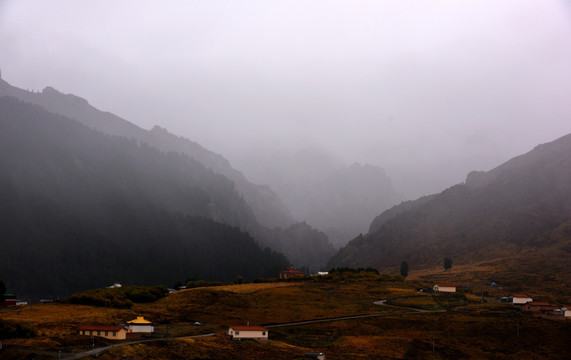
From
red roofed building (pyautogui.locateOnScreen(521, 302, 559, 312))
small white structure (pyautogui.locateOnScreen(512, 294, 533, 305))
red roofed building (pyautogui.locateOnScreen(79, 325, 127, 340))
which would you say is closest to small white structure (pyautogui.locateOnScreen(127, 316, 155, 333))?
red roofed building (pyautogui.locateOnScreen(79, 325, 127, 340))

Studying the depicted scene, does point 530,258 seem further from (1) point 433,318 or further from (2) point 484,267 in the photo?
(1) point 433,318

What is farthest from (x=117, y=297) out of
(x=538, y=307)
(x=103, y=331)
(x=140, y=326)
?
(x=538, y=307)

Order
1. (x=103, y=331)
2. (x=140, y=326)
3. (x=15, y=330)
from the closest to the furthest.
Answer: (x=15, y=330)
(x=103, y=331)
(x=140, y=326)

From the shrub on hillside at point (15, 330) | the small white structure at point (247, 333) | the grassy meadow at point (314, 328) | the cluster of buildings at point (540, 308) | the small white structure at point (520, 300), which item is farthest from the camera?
the small white structure at point (520, 300)

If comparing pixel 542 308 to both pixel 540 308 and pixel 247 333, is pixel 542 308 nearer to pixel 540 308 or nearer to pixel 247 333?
pixel 540 308

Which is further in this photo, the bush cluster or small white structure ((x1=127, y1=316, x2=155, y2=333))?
the bush cluster

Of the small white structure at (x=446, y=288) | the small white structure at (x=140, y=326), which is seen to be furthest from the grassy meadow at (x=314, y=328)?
the small white structure at (x=446, y=288)

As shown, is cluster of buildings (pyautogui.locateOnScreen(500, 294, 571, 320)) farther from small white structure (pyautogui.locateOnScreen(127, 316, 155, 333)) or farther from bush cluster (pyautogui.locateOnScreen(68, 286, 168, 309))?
bush cluster (pyautogui.locateOnScreen(68, 286, 168, 309))

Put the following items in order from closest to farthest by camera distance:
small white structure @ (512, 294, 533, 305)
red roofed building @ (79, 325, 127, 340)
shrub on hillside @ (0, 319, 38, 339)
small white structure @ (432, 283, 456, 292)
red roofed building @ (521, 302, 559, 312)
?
shrub on hillside @ (0, 319, 38, 339), red roofed building @ (79, 325, 127, 340), red roofed building @ (521, 302, 559, 312), small white structure @ (512, 294, 533, 305), small white structure @ (432, 283, 456, 292)

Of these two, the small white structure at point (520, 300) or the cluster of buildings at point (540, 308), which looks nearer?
the cluster of buildings at point (540, 308)

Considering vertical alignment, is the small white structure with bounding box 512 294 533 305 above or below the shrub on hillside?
below

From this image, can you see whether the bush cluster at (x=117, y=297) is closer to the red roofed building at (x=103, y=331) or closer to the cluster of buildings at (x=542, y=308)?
the red roofed building at (x=103, y=331)

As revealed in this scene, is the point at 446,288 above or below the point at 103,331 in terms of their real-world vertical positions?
above

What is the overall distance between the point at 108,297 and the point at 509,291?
9502cm
